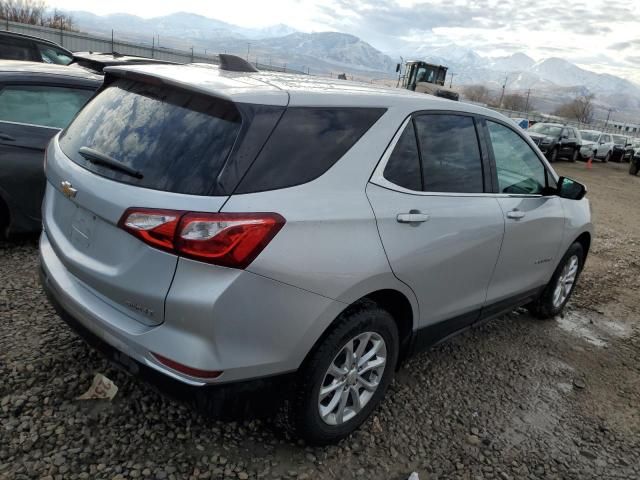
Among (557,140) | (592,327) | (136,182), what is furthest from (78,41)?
(136,182)

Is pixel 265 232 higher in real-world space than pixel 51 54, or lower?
higher

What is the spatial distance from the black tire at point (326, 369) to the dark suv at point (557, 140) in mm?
19563

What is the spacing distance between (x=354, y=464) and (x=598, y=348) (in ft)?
9.29

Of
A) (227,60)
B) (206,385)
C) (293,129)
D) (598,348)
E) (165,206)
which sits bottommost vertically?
(598,348)

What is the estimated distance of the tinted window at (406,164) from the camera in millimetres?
2553

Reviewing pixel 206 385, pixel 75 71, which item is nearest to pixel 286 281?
pixel 206 385

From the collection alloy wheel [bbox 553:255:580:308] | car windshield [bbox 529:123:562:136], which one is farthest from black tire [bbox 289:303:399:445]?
car windshield [bbox 529:123:562:136]

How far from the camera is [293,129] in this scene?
2.19 meters

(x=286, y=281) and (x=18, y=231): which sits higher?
(x=286, y=281)

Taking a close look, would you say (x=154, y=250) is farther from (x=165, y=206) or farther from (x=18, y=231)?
(x=18, y=231)

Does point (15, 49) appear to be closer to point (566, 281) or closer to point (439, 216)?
point (439, 216)

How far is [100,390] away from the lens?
273 centimetres

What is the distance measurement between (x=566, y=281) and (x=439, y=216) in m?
2.59

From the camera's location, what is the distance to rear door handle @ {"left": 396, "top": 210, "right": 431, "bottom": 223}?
2.50 m
